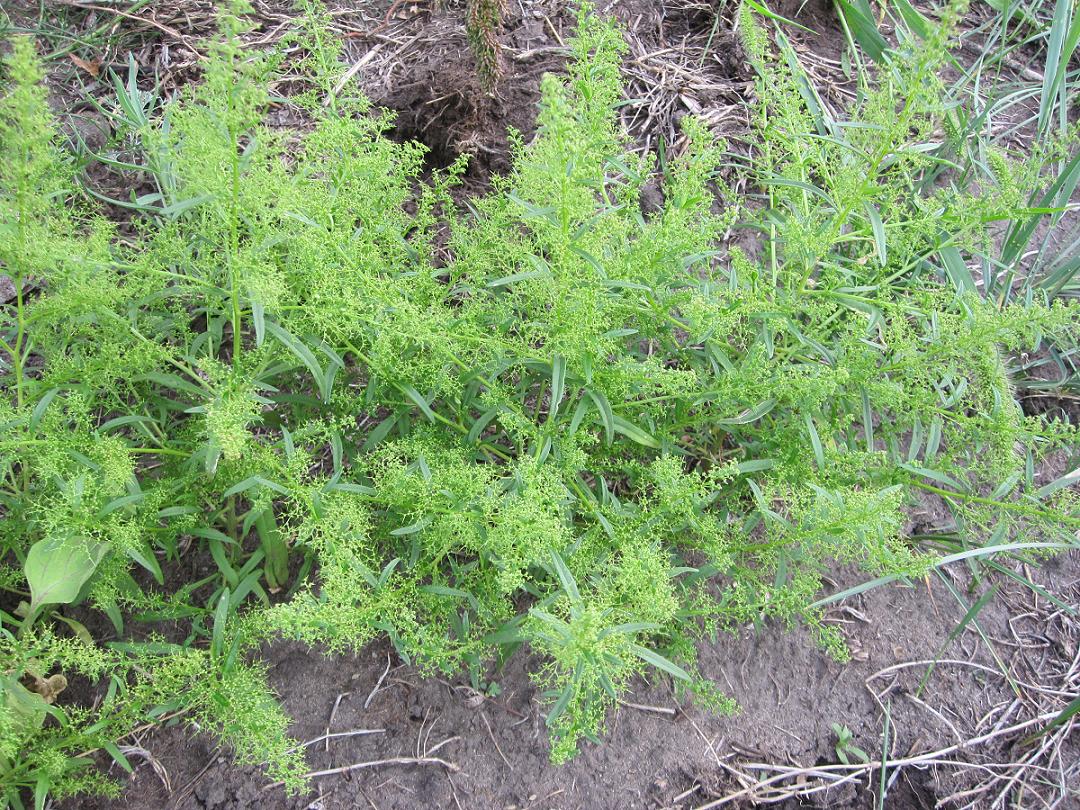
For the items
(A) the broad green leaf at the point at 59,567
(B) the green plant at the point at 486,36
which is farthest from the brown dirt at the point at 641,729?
(B) the green plant at the point at 486,36

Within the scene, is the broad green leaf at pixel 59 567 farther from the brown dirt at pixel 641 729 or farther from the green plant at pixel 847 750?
the green plant at pixel 847 750

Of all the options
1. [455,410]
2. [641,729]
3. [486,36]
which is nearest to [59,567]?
[455,410]

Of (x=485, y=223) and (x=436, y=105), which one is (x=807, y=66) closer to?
(x=436, y=105)

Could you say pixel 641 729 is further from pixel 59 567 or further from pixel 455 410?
pixel 59 567

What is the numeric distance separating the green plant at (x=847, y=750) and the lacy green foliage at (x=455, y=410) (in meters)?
0.45

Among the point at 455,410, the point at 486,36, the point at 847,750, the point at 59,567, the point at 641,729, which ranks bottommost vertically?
the point at 847,750

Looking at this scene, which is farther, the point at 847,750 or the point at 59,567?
the point at 847,750

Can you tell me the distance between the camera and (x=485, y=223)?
2.28 m

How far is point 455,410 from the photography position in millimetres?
2137

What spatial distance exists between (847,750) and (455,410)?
148 centimetres

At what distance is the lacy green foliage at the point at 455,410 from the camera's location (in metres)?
1.75

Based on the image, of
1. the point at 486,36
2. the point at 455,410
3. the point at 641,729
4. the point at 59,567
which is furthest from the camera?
the point at 486,36

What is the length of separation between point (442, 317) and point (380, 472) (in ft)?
1.36

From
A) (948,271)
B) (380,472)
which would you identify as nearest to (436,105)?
(380,472)
